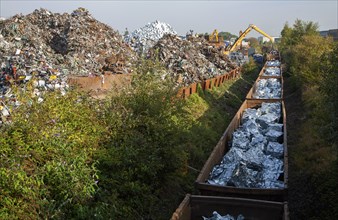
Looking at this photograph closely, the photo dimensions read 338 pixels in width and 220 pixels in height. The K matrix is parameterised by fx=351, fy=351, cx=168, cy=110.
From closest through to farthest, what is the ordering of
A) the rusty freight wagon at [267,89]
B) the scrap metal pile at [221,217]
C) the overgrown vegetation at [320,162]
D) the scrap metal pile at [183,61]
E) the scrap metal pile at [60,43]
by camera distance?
the scrap metal pile at [221,217]
the overgrown vegetation at [320,162]
the scrap metal pile at [60,43]
the scrap metal pile at [183,61]
the rusty freight wagon at [267,89]

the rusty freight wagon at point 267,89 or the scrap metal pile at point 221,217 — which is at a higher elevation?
the rusty freight wagon at point 267,89

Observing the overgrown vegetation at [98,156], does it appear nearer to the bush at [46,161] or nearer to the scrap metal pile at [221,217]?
the bush at [46,161]

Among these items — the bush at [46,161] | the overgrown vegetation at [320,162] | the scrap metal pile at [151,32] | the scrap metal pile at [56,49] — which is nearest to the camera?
the bush at [46,161]

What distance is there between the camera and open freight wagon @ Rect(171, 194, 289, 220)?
5.07 m

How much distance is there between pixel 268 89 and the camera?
18438 mm

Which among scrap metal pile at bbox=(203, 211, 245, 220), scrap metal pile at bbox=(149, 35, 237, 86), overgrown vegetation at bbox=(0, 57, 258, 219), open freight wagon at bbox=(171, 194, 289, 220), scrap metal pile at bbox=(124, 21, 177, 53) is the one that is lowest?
scrap metal pile at bbox=(203, 211, 245, 220)

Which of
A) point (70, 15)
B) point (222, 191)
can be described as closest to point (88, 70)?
point (70, 15)

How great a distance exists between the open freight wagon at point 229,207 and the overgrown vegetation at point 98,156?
0.64 metres

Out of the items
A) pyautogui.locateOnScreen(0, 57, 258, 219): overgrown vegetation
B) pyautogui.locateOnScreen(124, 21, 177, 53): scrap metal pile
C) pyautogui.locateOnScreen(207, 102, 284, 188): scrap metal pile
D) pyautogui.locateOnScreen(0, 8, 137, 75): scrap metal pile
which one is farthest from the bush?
pyautogui.locateOnScreen(124, 21, 177, 53): scrap metal pile

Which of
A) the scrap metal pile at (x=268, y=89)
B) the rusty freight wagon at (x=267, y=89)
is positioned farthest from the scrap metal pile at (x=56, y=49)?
the scrap metal pile at (x=268, y=89)

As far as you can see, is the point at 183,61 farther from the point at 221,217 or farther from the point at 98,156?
the point at 221,217

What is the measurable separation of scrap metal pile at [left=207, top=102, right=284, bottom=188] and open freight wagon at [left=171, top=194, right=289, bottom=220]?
37.9 inches

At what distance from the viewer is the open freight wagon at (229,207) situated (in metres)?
5.07

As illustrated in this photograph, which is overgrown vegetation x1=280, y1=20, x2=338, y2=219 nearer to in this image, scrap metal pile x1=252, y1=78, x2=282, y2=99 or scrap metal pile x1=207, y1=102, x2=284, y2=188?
scrap metal pile x1=207, y1=102, x2=284, y2=188
